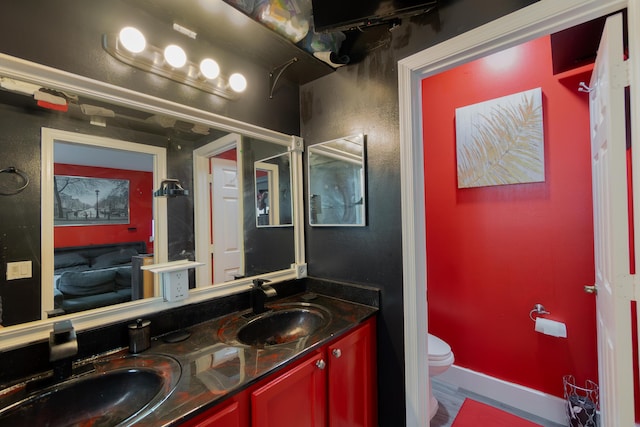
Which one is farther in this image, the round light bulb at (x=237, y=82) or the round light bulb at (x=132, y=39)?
the round light bulb at (x=237, y=82)

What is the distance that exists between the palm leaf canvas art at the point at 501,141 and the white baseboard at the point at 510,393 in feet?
4.75

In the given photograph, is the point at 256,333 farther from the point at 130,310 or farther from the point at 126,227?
the point at 126,227

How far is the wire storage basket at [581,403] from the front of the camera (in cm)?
155

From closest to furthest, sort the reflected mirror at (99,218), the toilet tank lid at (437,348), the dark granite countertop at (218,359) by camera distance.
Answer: the dark granite countertop at (218,359) → the reflected mirror at (99,218) → the toilet tank lid at (437,348)

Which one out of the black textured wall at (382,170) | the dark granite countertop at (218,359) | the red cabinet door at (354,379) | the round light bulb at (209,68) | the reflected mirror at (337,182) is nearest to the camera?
the dark granite countertop at (218,359)

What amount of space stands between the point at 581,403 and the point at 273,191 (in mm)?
2240

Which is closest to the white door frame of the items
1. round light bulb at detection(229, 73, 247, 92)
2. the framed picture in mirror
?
round light bulb at detection(229, 73, 247, 92)

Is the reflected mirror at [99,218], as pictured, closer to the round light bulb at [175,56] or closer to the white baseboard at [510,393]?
the round light bulb at [175,56]

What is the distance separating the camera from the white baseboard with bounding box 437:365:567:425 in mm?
1757

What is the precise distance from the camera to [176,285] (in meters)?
1.23

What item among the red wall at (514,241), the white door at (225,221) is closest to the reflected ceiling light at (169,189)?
the white door at (225,221)

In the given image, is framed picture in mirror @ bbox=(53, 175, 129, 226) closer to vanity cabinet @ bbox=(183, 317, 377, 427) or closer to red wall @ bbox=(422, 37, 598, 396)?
vanity cabinet @ bbox=(183, 317, 377, 427)

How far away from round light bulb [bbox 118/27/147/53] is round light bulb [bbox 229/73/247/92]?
40 centimetres

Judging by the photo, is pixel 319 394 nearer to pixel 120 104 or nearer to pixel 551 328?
pixel 120 104
